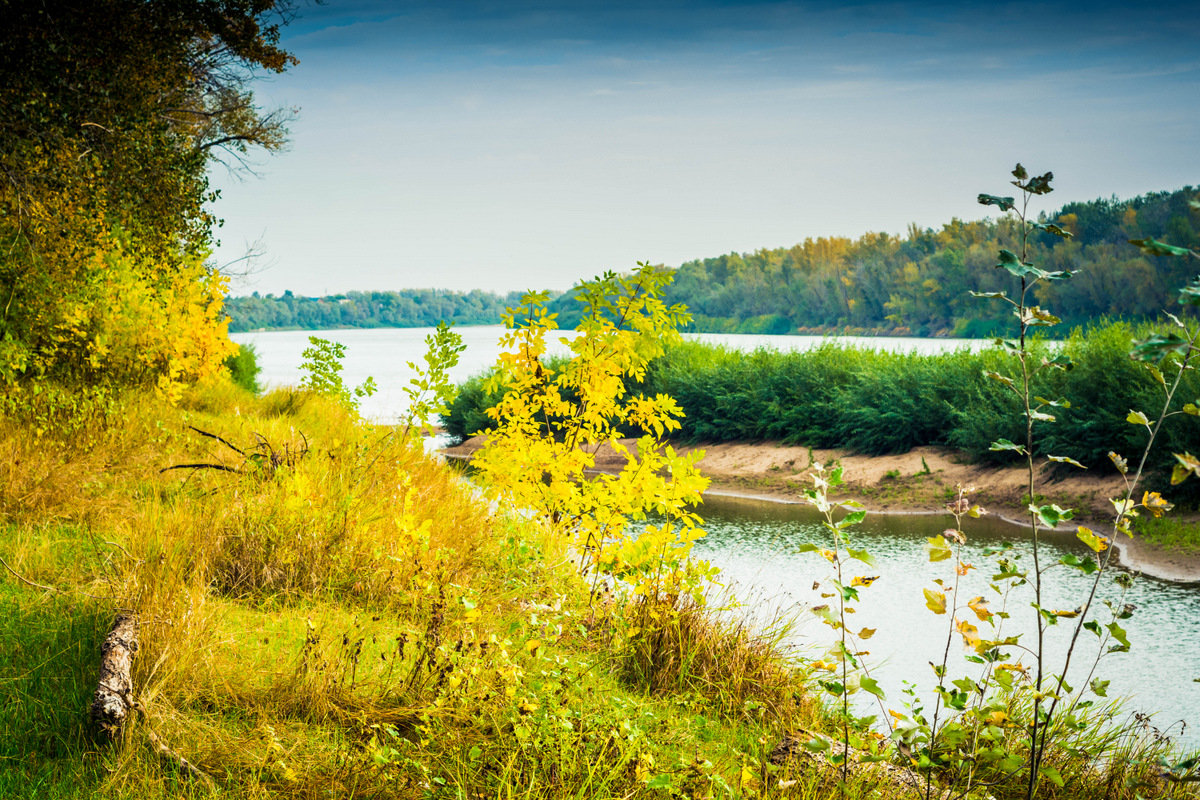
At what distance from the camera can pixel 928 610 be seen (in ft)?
21.7

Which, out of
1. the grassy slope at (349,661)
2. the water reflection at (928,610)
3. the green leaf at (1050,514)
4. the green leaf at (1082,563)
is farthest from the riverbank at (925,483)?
the green leaf at (1050,514)

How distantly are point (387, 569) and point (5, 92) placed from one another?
5.22 m

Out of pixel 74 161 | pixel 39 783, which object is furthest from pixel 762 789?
pixel 74 161

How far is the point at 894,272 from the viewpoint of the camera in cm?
4853

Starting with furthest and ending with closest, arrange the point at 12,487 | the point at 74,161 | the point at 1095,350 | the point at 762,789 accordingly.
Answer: the point at 1095,350, the point at 74,161, the point at 12,487, the point at 762,789

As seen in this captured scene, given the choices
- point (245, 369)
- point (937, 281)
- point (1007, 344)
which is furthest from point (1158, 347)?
point (937, 281)

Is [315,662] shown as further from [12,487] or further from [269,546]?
[12,487]

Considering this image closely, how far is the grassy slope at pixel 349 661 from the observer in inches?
115

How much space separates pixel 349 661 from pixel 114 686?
844mm

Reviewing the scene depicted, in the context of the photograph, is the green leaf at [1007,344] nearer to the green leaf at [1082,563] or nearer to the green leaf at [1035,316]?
the green leaf at [1035,316]

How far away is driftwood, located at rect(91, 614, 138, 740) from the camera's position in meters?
3.01

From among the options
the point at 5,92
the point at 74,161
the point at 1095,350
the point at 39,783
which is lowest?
the point at 39,783

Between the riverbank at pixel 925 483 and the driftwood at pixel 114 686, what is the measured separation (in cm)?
756

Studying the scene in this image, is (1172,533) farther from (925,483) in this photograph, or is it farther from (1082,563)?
(1082,563)
